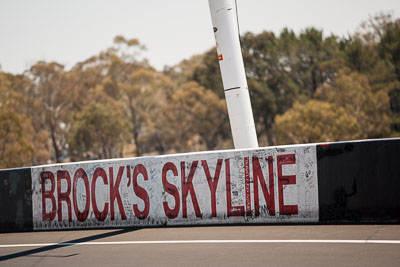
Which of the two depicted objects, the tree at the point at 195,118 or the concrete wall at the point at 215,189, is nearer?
the concrete wall at the point at 215,189

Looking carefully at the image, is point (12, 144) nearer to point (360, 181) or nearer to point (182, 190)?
point (182, 190)

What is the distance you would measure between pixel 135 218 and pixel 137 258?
126 inches

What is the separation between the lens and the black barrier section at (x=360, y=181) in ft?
29.7

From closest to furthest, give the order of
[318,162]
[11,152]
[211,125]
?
[318,162], [11,152], [211,125]

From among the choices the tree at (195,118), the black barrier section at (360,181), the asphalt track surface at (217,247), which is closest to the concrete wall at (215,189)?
the black barrier section at (360,181)

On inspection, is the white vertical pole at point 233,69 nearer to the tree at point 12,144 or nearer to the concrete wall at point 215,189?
the concrete wall at point 215,189

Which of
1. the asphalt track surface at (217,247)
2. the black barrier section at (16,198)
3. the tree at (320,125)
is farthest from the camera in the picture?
the tree at (320,125)

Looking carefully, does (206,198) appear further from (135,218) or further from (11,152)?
(11,152)

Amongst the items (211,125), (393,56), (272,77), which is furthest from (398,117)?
(211,125)

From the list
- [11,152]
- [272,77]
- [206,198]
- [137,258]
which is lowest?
[137,258]

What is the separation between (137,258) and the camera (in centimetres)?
743

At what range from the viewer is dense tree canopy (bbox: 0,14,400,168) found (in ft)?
188

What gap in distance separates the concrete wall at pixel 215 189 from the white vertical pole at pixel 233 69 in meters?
3.71

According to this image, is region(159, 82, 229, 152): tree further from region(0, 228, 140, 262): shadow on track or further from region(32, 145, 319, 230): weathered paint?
region(0, 228, 140, 262): shadow on track
